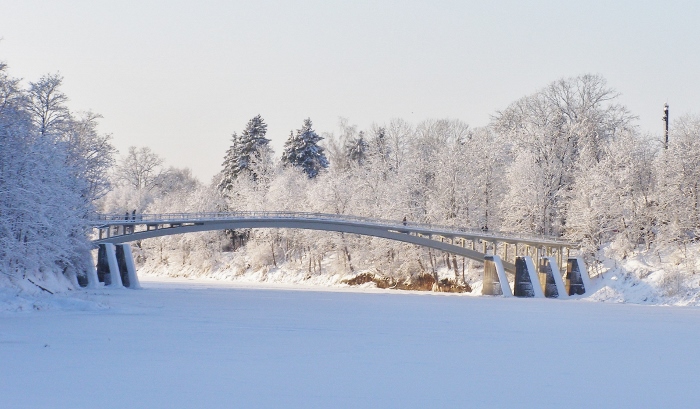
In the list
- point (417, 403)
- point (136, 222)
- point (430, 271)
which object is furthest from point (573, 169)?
point (417, 403)

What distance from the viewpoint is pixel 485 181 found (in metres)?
63.4

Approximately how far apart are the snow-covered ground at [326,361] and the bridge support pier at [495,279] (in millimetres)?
24954

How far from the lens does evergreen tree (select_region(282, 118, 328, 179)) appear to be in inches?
3474

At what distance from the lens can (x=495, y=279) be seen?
53.3 meters

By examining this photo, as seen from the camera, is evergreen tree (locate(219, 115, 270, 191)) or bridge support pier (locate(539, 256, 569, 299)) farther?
evergreen tree (locate(219, 115, 270, 191))

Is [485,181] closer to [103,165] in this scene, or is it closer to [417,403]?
[103,165]

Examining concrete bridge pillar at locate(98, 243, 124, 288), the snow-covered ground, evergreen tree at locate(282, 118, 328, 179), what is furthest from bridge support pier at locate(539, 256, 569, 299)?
evergreen tree at locate(282, 118, 328, 179)

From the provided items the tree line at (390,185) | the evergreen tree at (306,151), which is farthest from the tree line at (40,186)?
the evergreen tree at (306,151)

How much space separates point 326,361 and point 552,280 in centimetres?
3977

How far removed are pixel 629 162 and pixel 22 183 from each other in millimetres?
40195

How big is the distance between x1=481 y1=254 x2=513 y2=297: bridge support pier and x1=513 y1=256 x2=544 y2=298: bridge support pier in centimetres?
69

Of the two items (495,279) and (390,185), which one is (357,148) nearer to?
(390,185)

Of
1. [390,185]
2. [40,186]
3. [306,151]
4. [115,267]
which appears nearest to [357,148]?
[306,151]

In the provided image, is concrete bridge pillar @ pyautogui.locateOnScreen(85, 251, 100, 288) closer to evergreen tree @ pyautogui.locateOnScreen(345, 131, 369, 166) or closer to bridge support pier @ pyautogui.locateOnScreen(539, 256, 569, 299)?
bridge support pier @ pyautogui.locateOnScreen(539, 256, 569, 299)
